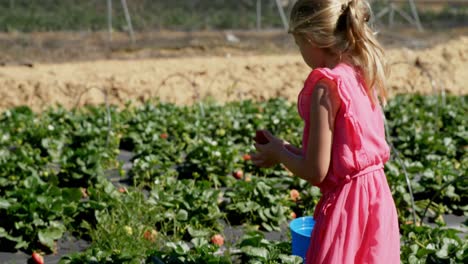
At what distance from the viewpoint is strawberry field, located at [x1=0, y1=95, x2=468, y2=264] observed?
4227mm

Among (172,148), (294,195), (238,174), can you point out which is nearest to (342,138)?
(294,195)

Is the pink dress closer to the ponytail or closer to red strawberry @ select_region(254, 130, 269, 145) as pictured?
the ponytail

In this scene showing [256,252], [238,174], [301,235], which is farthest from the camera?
[238,174]

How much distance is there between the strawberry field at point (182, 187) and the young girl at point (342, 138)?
2.47 feet

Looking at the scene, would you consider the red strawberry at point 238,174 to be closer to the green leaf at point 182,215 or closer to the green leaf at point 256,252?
the green leaf at point 182,215

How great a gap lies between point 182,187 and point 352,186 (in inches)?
94.4

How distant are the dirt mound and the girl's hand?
18.3ft

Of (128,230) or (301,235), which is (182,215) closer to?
(128,230)

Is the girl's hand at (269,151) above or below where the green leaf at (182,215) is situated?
above

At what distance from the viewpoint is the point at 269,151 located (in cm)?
287

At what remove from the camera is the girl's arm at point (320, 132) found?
106 inches

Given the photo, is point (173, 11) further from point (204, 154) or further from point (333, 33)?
point (333, 33)

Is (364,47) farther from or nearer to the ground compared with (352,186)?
farther from the ground

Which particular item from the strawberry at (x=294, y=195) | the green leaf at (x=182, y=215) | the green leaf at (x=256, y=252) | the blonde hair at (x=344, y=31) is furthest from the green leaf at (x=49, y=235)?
the blonde hair at (x=344, y=31)
